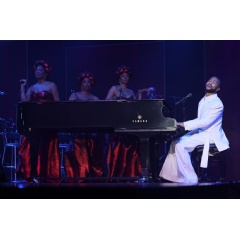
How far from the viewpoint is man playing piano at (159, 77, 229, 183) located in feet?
23.7

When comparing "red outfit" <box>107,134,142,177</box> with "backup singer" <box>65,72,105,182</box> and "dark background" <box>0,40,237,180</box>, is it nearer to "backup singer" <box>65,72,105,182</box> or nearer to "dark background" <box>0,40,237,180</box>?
"backup singer" <box>65,72,105,182</box>

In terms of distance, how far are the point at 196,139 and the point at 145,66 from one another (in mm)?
1884

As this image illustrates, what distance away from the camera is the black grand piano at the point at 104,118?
6.70m

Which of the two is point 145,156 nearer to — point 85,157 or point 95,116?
point 95,116

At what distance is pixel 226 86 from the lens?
8.18 metres

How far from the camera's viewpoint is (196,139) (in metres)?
7.24

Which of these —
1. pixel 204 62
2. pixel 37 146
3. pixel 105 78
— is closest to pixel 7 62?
pixel 105 78

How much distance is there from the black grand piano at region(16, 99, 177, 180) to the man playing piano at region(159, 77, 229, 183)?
54 cm

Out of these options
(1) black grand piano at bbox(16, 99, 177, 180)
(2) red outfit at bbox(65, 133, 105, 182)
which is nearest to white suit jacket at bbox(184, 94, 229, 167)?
(1) black grand piano at bbox(16, 99, 177, 180)

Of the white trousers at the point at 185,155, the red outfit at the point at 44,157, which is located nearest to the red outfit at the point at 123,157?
the white trousers at the point at 185,155

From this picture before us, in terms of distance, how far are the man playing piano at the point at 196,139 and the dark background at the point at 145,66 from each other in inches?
33.5

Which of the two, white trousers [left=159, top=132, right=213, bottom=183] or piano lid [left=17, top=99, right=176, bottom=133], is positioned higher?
piano lid [left=17, top=99, right=176, bottom=133]

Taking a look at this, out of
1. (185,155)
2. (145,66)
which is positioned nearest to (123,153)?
(185,155)

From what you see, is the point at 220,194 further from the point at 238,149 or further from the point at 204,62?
the point at 204,62
